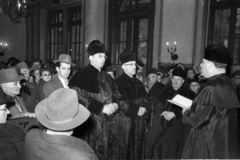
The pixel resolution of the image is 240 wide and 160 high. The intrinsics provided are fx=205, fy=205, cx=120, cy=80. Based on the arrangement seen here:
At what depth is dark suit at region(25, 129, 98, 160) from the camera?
1.21 metres

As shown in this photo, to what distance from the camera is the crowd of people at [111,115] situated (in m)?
1.29

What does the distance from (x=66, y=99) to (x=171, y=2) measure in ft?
28.5

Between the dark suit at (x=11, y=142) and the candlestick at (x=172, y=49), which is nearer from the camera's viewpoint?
the dark suit at (x=11, y=142)

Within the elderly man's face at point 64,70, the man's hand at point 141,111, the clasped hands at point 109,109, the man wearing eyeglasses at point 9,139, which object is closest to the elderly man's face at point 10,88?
the elderly man's face at point 64,70

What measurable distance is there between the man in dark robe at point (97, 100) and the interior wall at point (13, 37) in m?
11.9

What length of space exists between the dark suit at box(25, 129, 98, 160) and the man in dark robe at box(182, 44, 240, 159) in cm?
158

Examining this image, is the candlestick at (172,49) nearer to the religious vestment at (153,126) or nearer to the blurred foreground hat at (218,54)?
the religious vestment at (153,126)

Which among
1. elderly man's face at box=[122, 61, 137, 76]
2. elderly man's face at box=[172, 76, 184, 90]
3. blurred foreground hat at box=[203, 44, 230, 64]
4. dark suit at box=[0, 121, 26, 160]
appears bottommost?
dark suit at box=[0, 121, 26, 160]

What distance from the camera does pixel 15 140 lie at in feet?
6.43

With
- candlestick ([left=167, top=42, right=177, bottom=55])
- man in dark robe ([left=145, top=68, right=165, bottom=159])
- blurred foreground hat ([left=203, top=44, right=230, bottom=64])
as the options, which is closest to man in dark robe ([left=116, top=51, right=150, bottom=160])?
man in dark robe ([left=145, top=68, right=165, bottom=159])

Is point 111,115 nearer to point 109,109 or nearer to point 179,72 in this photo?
point 109,109

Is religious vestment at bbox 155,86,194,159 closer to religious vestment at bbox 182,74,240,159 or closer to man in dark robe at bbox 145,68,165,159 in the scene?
man in dark robe at bbox 145,68,165,159

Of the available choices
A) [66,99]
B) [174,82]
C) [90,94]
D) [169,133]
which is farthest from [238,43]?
[66,99]

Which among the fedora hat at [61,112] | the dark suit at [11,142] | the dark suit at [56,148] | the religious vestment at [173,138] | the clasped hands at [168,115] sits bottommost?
the religious vestment at [173,138]
